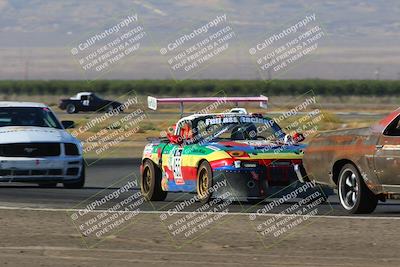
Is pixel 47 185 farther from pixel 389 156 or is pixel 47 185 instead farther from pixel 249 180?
pixel 389 156

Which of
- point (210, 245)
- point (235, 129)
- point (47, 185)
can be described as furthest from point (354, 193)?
point (47, 185)

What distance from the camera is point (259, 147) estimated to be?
1831 cm

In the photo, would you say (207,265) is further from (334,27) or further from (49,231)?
(334,27)

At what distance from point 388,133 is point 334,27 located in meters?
177

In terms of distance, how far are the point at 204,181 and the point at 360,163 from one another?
2.95 metres

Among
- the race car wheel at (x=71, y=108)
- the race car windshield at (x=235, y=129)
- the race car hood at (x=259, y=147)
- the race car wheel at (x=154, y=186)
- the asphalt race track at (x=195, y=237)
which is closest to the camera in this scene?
the asphalt race track at (x=195, y=237)

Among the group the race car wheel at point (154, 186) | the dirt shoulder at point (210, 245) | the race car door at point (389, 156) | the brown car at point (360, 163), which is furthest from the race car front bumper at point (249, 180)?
the race car door at point (389, 156)

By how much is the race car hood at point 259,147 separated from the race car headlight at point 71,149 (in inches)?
170

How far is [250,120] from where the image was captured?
19656mm

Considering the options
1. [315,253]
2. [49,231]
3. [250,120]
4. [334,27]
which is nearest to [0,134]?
[250,120]

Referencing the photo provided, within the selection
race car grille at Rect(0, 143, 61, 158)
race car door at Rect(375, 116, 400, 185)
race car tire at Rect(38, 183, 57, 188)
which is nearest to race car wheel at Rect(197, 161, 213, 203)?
race car door at Rect(375, 116, 400, 185)

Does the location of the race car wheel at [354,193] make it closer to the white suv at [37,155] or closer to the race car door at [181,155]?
the race car door at [181,155]

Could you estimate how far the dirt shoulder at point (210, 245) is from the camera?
12.1m

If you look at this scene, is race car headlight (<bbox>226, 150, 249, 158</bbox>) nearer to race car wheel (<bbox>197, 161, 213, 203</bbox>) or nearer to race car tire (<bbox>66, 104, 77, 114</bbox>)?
race car wheel (<bbox>197, 161, 213, 203</bbox>)
